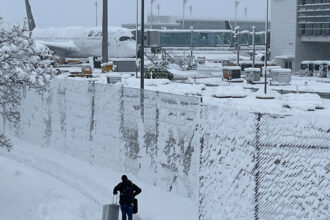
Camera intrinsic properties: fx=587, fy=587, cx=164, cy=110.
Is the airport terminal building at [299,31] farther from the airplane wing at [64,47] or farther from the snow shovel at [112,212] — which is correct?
the snow shovel at [112,212]

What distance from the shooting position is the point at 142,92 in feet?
55.1

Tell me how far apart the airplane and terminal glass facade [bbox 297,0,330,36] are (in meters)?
19.5

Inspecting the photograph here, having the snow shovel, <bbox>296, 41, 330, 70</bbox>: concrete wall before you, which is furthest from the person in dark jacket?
<bbox>296, 41, 330, 70</bbox>: concrete wall

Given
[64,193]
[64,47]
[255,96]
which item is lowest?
[64,193]

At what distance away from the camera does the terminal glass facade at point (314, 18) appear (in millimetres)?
63200

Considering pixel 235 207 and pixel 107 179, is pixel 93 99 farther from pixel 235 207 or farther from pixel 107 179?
pixel 235 207

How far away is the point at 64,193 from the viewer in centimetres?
1588

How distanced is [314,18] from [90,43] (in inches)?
1048

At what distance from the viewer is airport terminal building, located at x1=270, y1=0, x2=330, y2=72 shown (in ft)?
209

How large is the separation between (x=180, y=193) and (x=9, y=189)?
5.16 meters

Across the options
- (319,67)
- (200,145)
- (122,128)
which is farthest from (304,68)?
(200,145)

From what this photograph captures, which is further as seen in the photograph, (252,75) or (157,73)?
(157,73)

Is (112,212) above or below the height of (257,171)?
below

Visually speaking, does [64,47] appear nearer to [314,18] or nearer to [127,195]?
[314,18]
